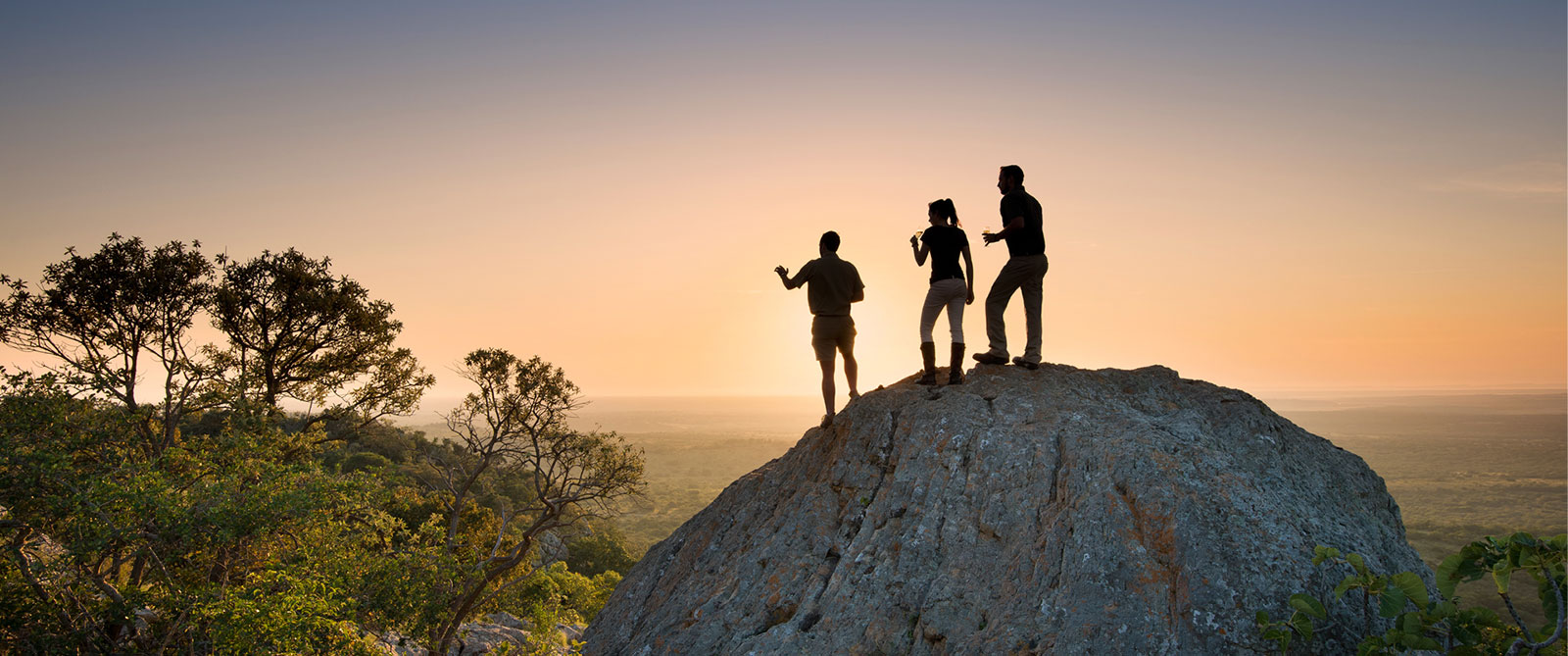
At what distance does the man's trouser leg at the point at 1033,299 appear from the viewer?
10133 millimetres

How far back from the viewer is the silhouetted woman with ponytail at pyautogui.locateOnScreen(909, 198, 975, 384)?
34.6 feet

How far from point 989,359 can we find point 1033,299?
3.59ft

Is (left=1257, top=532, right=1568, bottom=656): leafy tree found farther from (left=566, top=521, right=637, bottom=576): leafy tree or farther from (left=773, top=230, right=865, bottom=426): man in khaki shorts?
(left=566, top=521, right=637, bottom=576): leafy tree

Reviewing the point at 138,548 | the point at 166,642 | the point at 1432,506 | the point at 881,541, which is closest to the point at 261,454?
the point at 138,548

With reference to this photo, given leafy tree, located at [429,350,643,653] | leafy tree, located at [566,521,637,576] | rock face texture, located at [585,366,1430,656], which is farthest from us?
leafy tree, located at [566,521,637,576]

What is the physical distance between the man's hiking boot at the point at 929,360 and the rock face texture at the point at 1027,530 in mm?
352

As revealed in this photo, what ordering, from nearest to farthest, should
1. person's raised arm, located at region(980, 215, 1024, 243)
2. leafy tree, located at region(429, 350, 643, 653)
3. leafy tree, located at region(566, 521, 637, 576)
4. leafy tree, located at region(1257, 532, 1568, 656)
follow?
leafy tree, located at region(1257, 532, 1568, 656) → person's raised arm, located at region(980, 215, 1024, 243) → leafy tree, located at region(429, 350, 643, 653) → leafy tree, located at region(566, 521, 637, 576)

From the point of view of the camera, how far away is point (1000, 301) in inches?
409

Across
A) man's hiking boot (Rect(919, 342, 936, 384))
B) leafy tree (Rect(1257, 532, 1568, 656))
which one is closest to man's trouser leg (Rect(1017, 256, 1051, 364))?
man's hiking boot (Rect(919, 342, 936, 384))

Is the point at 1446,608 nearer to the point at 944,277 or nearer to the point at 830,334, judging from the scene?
the point at 944,277

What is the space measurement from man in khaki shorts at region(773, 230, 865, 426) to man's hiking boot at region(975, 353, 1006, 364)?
205cm

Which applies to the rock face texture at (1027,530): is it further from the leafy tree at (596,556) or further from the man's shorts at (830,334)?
the leafy tree at (596,556)

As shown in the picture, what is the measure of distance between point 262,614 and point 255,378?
1155 centimetres

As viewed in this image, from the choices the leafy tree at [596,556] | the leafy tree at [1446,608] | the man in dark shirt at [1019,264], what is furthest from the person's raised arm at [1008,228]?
the leafy tree at [596,556]
